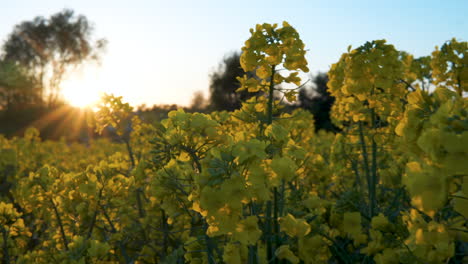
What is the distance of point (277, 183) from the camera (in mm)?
1374

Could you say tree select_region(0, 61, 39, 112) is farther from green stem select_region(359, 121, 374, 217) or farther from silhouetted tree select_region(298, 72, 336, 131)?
green stem select_region(359, 121, 374, 217)

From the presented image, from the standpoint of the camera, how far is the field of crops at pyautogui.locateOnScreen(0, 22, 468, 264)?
112 cm

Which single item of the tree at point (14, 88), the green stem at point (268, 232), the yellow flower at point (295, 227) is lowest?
the green stem at point (268, 232)

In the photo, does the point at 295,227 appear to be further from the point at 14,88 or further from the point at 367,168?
the point at 14,88

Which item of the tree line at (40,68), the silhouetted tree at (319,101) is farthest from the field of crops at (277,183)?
the tree line at (40,68)

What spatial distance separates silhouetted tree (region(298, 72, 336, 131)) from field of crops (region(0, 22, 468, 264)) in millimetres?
15512

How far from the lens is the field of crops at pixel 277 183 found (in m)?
1.12

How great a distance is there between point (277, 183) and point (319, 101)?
18.5m

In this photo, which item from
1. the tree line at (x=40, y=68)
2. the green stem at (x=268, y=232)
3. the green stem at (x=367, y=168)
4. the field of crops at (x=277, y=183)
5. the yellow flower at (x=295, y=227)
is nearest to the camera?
the field of crops at (x=277, y=183)

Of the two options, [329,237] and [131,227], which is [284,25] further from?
[131,227]

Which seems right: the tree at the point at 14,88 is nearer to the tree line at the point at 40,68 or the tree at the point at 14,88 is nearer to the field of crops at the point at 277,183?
the tree line at the point at 40,68

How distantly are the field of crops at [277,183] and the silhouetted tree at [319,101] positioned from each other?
15.5 m

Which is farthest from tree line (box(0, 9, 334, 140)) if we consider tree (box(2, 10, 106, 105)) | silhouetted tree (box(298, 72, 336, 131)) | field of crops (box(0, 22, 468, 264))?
field of crops (box(0, 22, 468, 264))

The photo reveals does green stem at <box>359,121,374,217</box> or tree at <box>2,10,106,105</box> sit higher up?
tree at <box>2,10,106,105</box>
